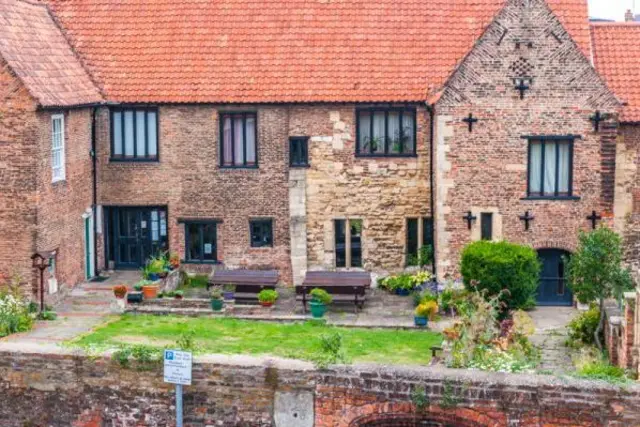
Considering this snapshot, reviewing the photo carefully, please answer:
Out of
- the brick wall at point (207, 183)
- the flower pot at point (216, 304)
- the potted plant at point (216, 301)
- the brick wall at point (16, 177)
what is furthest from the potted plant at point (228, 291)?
the brick wall at point (16, 177)

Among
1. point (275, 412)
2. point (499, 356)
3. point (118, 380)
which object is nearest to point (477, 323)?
point (499, 356)

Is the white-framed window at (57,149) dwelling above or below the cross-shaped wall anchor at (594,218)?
above

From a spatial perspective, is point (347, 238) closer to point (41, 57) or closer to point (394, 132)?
point (394, 132)

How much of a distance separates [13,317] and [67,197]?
18.3ft

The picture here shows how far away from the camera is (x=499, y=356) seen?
69.5 ft

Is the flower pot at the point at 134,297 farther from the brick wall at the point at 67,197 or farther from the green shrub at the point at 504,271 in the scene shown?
the green shrub at the point at 504,271

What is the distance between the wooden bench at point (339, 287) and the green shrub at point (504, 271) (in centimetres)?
289

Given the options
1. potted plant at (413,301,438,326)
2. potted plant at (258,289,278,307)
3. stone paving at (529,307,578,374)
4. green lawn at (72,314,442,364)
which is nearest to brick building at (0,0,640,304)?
stone paving at (529,307,578,374)

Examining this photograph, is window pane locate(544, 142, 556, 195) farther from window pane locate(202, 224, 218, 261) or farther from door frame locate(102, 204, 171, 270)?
door frame locate(102, 204, 171, 270)

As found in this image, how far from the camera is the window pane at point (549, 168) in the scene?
107 feet

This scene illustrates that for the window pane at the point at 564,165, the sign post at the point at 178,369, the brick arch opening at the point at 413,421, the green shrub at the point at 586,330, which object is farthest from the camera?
the window pane at the point at 564,165

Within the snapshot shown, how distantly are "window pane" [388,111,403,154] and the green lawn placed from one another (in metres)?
6.71

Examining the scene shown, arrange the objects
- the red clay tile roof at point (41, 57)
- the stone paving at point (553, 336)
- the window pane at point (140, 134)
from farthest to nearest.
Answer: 1. the window pane at point (140, 134)
2. the red clay tile roof at point (41, 57)
3. the stone paving at point (553, 336)

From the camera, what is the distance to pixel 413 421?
18.7 meters
